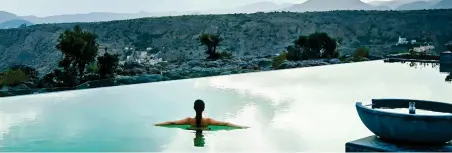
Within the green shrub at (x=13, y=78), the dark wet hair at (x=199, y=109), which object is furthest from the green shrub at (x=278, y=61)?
the dark wet hair at (x=199, y=109)

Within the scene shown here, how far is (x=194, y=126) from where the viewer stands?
9.06 m

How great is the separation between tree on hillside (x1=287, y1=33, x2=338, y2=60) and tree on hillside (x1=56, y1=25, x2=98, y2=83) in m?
9.41

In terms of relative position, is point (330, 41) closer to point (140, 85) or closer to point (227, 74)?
point (227, 74)

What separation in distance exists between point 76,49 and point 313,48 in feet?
37.0

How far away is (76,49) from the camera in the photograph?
16594 millimetres

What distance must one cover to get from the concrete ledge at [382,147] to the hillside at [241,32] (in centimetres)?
3194

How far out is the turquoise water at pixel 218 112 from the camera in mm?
7879

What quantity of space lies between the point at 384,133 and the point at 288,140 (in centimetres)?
233

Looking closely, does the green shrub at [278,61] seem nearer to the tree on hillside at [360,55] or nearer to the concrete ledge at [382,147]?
the tree on hillside at [360,55]

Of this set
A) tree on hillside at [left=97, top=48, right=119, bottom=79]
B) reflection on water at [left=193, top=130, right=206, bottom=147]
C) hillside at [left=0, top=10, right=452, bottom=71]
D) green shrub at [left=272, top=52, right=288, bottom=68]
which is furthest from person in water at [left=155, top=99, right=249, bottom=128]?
hillside at [left=0, top=10, right=452, bottom=71]

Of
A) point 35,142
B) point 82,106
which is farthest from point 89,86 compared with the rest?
point 35,142

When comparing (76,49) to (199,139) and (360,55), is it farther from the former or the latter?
(360,55)

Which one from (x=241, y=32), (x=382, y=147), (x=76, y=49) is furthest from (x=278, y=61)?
(x=241, y=32)

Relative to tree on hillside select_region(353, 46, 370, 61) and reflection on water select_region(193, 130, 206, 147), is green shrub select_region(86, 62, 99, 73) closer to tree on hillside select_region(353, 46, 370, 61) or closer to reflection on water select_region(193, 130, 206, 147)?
reflection on water select_region(193, 130, 206, 147)
